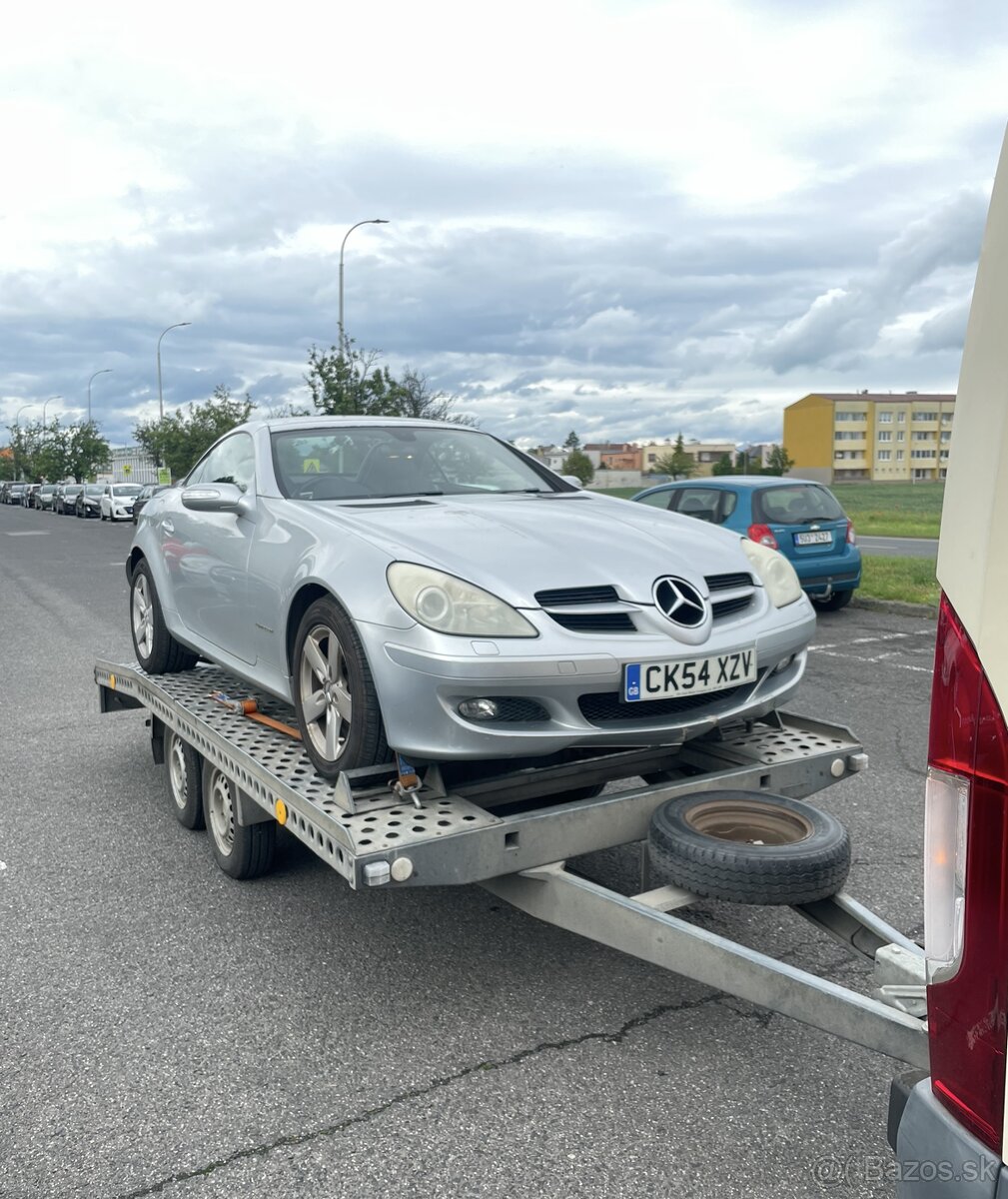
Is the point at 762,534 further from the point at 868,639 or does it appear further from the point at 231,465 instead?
the point at 231,465

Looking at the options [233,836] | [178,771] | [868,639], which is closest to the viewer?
[233,836]

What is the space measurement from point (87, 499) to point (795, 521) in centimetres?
4022

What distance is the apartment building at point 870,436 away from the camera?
444ft

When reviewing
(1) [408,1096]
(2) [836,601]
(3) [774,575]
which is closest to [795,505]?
(2) [836,601]

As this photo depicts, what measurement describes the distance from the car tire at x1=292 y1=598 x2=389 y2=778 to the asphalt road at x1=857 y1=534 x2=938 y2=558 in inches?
766

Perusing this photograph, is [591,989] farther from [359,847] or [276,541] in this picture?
[276,541]

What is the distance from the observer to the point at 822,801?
5.27 m

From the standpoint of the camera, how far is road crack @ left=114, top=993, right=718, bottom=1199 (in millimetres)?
2525

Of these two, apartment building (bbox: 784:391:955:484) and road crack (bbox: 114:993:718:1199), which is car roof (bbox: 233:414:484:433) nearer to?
road crack (bbox: 114:993:718:1199)

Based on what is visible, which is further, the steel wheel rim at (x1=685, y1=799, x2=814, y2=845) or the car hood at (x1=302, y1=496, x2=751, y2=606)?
the car hood at (x1=302, y1=496, x2=751, y2=606)

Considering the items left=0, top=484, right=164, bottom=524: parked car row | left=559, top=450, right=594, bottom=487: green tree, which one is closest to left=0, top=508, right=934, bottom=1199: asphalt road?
left=0, top=484, right=164, bottom=524: parked car row

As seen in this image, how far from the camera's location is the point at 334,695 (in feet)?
12.0

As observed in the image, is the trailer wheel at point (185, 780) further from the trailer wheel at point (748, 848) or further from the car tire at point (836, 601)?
the car tire at point (836, 601)

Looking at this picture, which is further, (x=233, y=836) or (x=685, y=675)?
(x=233, y=836)
